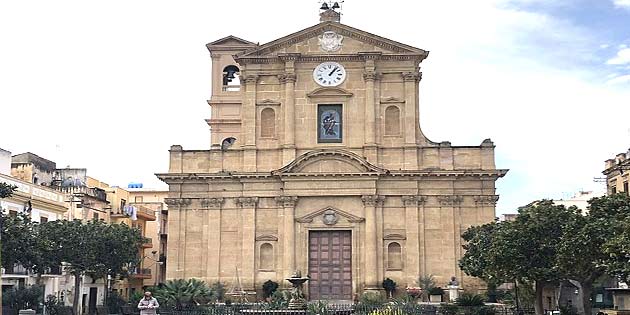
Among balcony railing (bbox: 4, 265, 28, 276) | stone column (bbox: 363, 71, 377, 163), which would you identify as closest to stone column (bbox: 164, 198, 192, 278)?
balcony railing (bbox: 4, 265, 28, 276)

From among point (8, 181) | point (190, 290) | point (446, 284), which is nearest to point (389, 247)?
point (446, 284)

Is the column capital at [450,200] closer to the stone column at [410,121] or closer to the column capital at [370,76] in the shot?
the stone column at [410,121]

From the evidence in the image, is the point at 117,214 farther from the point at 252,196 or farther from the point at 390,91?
the point at 390,91

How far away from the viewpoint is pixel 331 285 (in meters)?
40.8

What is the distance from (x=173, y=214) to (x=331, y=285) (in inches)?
363

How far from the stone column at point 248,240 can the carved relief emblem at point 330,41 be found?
8899mm

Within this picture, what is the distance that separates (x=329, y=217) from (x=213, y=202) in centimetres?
626

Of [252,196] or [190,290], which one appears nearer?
[190,290]

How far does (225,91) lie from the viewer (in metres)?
48.9

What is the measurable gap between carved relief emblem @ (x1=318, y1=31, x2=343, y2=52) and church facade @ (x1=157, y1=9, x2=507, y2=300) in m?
0.05

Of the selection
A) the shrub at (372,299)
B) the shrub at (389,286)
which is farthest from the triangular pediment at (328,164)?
the shrub at (372,299)

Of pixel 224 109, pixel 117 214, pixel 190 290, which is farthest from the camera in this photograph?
pixel 117 214

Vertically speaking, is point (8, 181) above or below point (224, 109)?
below

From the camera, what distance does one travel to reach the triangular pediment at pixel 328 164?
4047 centimetres
